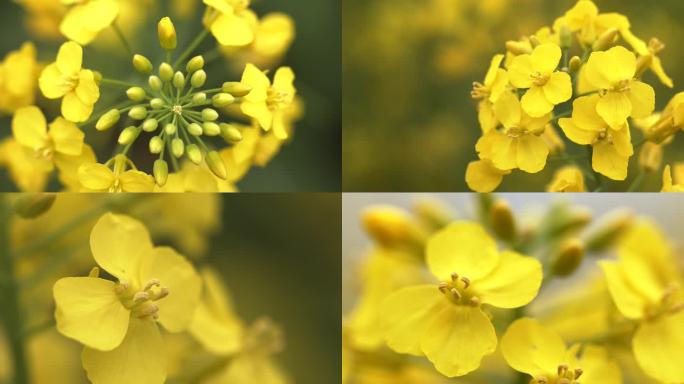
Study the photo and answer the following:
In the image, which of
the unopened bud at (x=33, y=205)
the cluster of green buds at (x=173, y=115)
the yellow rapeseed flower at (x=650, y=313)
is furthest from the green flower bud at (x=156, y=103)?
the yellow rapeseed flower at (x=650, y=313)

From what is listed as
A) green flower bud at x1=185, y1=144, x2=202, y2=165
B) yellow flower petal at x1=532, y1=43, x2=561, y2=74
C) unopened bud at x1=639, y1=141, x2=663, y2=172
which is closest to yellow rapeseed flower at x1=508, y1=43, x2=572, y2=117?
yellow flower petal at x1=532, y1=43, x2=561, y2=74

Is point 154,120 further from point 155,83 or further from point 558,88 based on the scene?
point 558,88

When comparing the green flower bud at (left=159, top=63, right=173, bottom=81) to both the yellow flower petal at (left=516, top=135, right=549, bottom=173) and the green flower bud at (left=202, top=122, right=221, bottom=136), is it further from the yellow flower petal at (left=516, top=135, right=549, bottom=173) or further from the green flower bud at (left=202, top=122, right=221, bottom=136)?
the yellow flower petal at (left=516, top=135, right=549, bottom=173)

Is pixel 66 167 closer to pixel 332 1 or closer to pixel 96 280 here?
pixel 96 280

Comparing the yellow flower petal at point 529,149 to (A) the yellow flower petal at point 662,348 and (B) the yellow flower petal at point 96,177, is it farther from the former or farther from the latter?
(B) the yellow flower petal at point 96,177

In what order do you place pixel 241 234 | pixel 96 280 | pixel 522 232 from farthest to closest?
pixel 241 234 → pixel 522 232 → pixel 96 280

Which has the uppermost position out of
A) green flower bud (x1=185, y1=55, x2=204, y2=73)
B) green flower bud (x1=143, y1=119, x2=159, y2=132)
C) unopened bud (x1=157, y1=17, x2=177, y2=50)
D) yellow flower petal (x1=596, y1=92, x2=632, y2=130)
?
yellow flower petal (x1=596, y1=92, x2=632, y2=130)

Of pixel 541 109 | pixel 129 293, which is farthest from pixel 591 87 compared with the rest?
pixel 129 293
